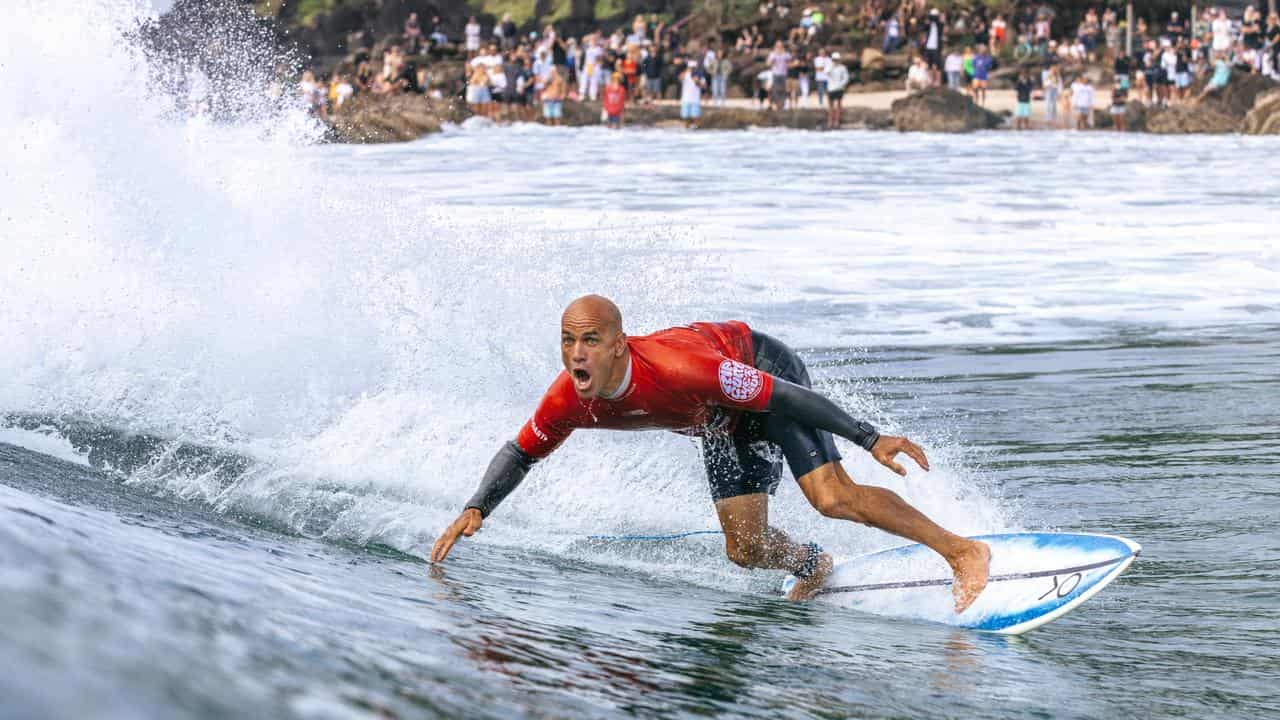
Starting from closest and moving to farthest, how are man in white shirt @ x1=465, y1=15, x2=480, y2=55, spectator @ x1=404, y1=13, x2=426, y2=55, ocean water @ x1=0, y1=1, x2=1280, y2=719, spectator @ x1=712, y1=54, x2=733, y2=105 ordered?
ocean water @ x1=0, y1=1, x2=1280, y2=719, spectator @ x1=712, y1=54, x2=733, y2=105, man in white shirt @ x1=465, y1=15, x2=480, y2=55, spectator @ x1=404, y1=13, x2=426, y2=55

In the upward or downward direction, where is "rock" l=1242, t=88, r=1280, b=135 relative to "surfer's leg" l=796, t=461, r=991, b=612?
upward

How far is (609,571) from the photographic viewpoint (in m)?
6.58

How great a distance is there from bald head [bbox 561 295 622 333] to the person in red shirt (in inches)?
1347

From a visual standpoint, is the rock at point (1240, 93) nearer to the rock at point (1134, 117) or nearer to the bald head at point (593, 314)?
the rock at point (1134, 117)

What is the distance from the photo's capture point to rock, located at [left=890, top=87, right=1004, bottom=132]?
3694 cm

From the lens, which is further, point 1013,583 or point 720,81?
point 720,81

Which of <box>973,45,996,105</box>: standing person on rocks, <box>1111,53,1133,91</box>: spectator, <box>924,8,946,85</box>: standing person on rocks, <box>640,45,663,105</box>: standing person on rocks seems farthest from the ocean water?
<box>640,45,663,105</box>: standing person on rocks

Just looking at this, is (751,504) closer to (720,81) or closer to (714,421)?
(714,421)

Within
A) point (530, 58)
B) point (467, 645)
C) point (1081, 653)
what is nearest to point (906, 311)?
point (1081, 653)

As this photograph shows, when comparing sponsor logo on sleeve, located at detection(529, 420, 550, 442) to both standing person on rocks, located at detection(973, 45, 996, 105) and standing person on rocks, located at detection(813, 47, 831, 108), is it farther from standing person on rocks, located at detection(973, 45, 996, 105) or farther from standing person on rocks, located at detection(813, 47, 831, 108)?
standing person on rocks, located at detection(973, 45, 996, 105)

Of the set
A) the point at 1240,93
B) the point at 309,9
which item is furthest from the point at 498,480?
the point at 309,9

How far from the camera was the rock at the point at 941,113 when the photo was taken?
36938mm

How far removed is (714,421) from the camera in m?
6.07

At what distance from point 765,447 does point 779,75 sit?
33.7m
